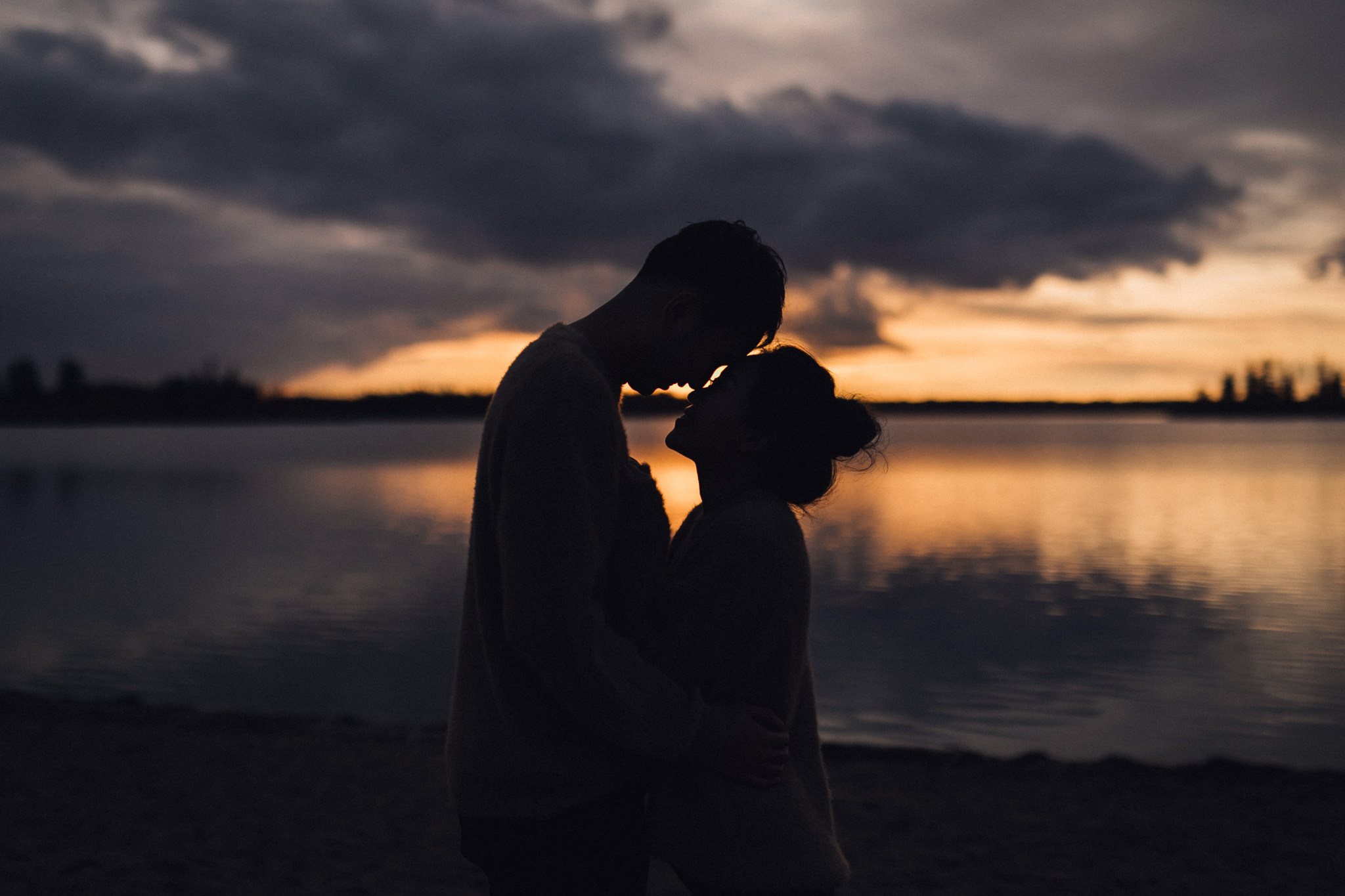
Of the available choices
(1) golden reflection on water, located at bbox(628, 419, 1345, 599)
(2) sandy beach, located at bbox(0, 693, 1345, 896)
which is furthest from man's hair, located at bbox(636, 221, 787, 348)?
(2) sandy beach, located at bbox(0, 693, 1345, 896)

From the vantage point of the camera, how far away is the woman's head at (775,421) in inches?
93.4

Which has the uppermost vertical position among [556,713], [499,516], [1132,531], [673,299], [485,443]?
[673,299]

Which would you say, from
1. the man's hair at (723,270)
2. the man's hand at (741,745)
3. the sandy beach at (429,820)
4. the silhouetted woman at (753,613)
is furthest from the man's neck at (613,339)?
the sandy beach at (429,820)

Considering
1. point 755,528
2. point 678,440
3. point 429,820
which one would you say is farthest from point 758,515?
point 429,820

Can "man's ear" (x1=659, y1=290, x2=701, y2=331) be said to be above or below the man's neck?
above

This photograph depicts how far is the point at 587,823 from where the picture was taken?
2.16 meters

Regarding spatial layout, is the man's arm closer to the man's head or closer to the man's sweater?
the man's sweater

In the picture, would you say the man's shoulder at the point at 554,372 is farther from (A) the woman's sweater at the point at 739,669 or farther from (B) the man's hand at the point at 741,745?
(B) the man's hand at the point at 741,745

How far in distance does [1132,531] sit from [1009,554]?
9.98 meters

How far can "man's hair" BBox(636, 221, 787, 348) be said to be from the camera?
2.25m

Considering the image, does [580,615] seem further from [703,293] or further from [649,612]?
[703,293]

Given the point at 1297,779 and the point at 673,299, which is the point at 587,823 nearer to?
the point at 673,299

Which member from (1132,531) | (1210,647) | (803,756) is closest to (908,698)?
(1210,647)

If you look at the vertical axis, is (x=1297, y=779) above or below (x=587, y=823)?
below
